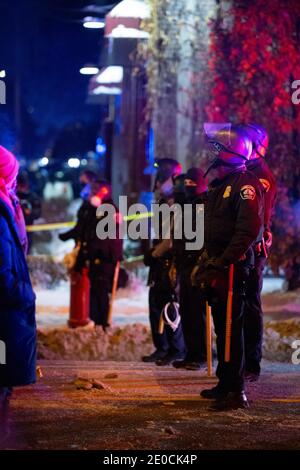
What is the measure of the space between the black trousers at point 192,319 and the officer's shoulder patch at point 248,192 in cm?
204

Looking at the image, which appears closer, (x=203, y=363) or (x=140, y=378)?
(x=140, y=378)

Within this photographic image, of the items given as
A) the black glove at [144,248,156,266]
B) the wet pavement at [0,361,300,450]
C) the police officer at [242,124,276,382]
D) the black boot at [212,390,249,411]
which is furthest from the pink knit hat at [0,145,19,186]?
the black glove at [144,248,156,266]

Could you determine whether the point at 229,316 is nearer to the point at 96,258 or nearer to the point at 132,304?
the point at 96,258

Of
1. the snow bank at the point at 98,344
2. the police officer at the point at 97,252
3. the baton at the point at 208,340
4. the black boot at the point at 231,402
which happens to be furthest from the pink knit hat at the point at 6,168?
the police officer at the point at 97,252

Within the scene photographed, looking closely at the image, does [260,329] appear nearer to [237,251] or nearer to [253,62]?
[237,251]

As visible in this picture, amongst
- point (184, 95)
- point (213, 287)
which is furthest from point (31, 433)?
point (184, 95)

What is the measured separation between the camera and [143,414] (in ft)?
22.5

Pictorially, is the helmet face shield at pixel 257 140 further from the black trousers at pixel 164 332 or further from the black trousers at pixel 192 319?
the black trousers at pixel 164 332

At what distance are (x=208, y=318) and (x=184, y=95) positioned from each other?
842 centimetres

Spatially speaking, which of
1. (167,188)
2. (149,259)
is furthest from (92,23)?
(149,259)

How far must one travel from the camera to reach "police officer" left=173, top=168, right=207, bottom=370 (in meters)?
8.80

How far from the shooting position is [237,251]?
684 centimetres

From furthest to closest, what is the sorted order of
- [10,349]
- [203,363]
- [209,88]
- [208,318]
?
[209,88], [203,363], [208,318], [10,349]

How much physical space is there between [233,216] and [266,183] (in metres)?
1.16
